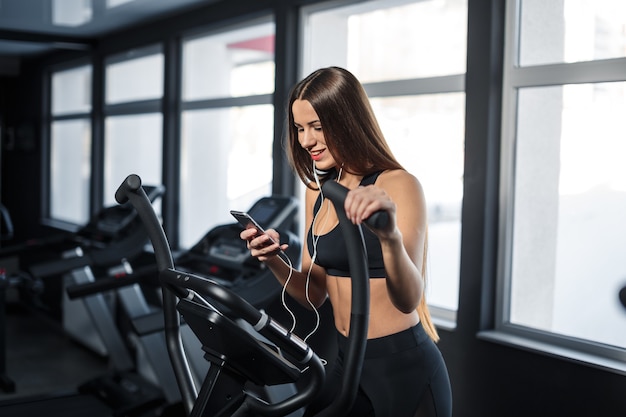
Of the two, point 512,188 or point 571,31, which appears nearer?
point 571,31

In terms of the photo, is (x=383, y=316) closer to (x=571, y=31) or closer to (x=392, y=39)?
(x=571, y=31)

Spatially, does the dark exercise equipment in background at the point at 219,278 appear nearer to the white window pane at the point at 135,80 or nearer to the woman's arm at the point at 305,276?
the woman's arm at the point at 305,276

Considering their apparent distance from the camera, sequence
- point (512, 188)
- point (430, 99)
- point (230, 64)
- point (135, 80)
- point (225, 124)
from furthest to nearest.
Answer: point (135, 80), point (225, 124), point (230, 64), point (430, 99), point (512, 188)

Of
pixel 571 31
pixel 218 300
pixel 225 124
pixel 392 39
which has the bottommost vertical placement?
pixel 218 300

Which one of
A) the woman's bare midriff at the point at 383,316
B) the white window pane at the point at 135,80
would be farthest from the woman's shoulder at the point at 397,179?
the white window pane at the point at 135,80

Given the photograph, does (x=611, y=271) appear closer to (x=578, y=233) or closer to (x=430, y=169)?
(x=578, y=233)

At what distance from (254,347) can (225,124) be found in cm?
383

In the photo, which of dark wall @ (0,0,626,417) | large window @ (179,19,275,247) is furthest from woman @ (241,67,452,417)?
large window @ (179,19,275,247)

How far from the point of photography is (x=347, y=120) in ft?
A: 5.50

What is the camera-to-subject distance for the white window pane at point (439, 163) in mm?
3340

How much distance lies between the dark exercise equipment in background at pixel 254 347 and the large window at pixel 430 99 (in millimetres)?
1906

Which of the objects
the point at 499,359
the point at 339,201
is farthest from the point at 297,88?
the point at 499,359

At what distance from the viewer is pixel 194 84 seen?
5.31 metres

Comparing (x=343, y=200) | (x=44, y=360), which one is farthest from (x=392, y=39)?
(x=44, y=360)
